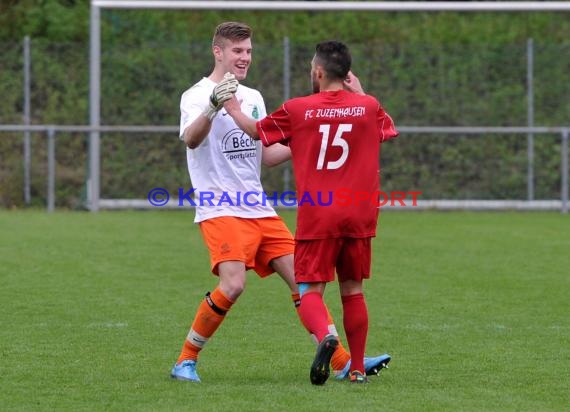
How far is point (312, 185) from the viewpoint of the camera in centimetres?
641

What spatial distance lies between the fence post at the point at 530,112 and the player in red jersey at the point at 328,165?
12105 millimetres

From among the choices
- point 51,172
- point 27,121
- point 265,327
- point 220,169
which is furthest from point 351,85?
point 27,121

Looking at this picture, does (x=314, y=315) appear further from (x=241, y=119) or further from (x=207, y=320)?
(x=241, y=119)

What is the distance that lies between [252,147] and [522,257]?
6.28 m

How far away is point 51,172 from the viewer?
18.1 meters

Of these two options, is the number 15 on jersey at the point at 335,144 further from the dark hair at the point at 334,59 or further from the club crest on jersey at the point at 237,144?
the club crest on jersey at the point at 237,144

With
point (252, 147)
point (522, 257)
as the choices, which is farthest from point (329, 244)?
point (522, 257)

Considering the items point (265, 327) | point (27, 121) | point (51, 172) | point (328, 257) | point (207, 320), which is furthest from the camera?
point (27, 121)

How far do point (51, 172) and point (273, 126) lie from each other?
12030 mm

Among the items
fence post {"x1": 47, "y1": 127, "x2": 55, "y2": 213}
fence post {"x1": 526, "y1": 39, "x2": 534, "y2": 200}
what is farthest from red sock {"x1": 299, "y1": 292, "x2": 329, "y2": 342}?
fence post {"x1": 526, "y1": 39, "x2": 534, "y2": 200}

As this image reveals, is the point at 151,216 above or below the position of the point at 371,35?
below

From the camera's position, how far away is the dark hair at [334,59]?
6.44 metres

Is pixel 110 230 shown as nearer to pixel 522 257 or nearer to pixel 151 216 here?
pixel 151 216

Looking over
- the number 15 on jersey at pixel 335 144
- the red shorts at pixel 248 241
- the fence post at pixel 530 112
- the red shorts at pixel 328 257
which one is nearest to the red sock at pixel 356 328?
the red shorts at pixel 328 257
